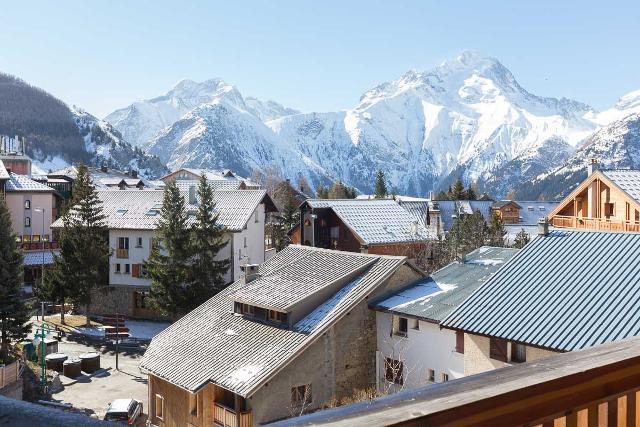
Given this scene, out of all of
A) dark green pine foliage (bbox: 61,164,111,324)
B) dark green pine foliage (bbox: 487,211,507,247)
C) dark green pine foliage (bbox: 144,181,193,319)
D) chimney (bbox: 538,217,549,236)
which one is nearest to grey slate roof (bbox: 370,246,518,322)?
chimney (bbox: 538,217,549,236)

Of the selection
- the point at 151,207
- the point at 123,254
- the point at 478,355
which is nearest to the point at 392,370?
the point at 478,355

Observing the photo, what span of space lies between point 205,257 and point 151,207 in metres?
9.63

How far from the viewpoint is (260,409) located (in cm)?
1967

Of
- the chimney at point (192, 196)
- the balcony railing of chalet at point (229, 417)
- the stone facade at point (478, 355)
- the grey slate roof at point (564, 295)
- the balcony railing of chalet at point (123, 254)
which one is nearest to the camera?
the grey slate roof at point (564, 295)

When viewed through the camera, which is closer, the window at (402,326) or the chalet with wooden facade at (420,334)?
the chalet with wooden facade at (420,334)

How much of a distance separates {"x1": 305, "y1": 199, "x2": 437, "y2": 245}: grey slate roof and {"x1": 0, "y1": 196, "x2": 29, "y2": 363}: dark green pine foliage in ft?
64.3

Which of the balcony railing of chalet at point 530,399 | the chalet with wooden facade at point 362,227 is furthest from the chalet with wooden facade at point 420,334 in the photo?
the balcony railing of chalet at point 530,399

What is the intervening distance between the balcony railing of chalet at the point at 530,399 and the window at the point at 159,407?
74.2 feet

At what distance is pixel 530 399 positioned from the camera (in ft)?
6.58

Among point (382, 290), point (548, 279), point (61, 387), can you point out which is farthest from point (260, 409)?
point (61, 387)

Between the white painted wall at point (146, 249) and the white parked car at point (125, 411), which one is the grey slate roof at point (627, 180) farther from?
the white parked car at point (125, 411)

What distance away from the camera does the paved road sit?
27508mm

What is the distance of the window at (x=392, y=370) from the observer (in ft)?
71.9

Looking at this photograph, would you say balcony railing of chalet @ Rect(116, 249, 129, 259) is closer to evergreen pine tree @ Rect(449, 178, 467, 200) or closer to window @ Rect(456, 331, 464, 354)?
window @ Rect(456, 331, 464, 354)
